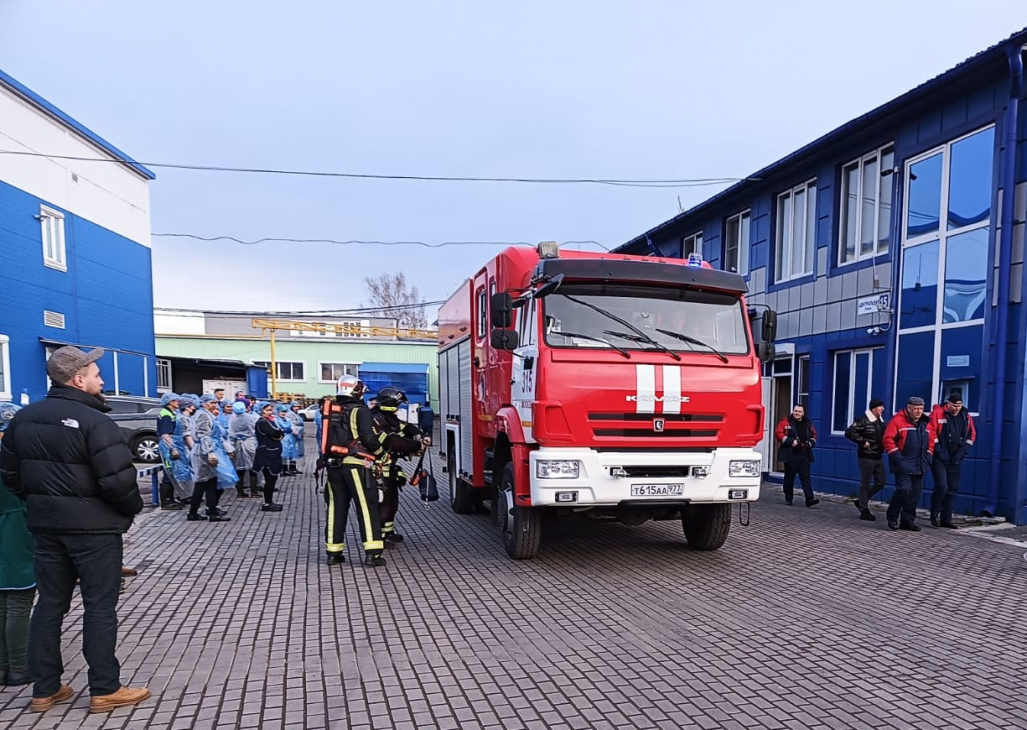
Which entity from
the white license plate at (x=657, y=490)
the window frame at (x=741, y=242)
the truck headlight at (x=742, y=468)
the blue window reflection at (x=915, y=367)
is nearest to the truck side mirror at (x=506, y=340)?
the white license plate at (x=657, y=490)

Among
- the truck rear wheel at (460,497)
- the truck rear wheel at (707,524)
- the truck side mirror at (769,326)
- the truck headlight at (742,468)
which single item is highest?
the truck side mirror at (769,326)

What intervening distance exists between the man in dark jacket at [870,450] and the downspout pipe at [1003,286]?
4.39ft

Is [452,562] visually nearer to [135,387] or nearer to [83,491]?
[83,491]

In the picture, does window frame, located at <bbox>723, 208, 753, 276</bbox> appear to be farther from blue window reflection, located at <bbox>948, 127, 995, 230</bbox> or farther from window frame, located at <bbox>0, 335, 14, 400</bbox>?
window frame, located at <bbox>0, 335, 14, 400</bbox>

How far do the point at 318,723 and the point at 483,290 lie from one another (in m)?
5.05

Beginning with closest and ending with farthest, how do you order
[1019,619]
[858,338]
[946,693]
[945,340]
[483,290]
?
[946,693]
[1019,619]
[483,290]
[945,340]
[858,338]

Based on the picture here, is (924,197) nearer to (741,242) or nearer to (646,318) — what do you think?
(741,242)

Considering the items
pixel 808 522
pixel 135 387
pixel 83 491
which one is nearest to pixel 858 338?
pixel 808 522

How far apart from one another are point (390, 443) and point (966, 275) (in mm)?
8586

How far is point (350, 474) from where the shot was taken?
600cm

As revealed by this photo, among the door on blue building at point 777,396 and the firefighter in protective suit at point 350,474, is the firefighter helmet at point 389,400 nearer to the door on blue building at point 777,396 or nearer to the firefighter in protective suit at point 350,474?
the firefighter in protective suit at point 350,474

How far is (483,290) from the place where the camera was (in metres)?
7.35

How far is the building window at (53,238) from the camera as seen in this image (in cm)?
1633

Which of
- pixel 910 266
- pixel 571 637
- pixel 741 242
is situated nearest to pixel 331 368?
pixel 741 242
